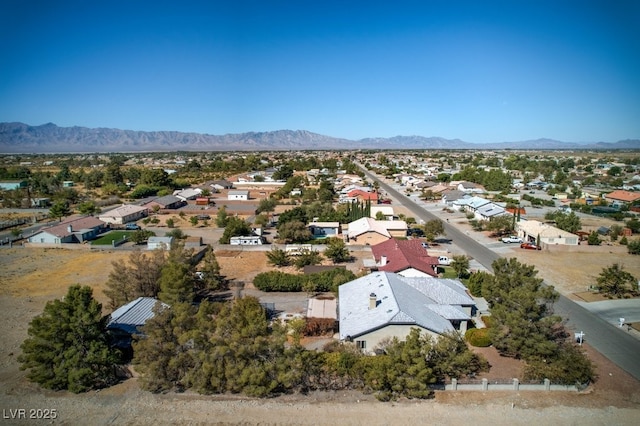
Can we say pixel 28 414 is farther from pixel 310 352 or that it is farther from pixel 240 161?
pixel 240 161

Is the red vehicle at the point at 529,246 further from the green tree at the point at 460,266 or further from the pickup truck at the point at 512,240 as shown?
the green tree at the point at 460,266

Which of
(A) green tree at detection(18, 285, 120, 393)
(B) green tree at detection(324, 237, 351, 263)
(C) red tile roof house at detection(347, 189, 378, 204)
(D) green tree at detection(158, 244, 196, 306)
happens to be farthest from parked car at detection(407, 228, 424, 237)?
(A) green tree at detection(18, 285, 120, 393)

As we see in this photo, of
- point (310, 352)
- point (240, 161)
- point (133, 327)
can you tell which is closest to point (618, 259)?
point (310, 352)

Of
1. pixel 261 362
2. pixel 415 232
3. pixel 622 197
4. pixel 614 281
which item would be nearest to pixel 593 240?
pixel 614 281

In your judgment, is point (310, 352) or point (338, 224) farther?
point (338, 224)

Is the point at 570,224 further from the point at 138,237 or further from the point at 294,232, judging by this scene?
the point at 138,237
